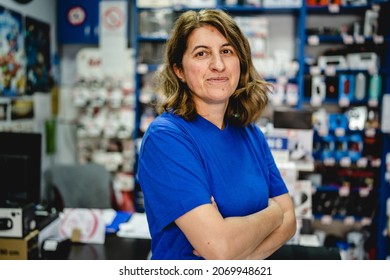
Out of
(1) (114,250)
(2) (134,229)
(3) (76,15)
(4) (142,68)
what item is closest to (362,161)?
(4) (142,68)

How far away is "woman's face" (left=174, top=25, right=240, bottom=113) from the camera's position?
3.91ft

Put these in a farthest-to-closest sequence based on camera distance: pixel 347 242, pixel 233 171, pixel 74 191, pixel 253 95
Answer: pixel 347 242, pixel 74 191, pixel 253 95, pixel 233 171

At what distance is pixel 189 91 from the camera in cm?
126

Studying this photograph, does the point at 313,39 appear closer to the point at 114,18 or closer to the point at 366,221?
the point at 366,221

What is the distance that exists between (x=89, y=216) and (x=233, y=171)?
41.4 inches

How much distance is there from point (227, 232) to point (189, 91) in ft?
1.53

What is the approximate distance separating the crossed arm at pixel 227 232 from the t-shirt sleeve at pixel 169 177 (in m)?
0.03

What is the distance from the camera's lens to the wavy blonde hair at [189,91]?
1.21 meters

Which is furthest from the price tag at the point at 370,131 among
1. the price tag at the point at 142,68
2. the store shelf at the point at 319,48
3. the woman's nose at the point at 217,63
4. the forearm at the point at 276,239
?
the woman's nose at the point at 217,63

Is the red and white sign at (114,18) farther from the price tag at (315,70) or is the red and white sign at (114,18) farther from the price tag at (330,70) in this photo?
the price tag at (330,70)

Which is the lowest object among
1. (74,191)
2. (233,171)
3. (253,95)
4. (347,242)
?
(347,242)
